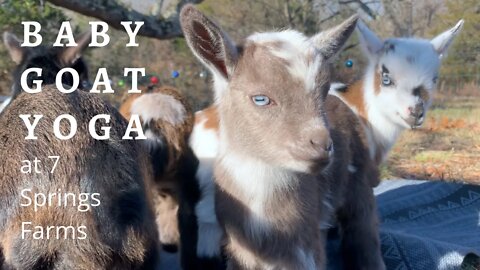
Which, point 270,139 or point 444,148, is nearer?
point 270,139

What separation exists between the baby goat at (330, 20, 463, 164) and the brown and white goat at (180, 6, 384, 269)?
169 centimetres

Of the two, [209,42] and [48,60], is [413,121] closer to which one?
[209,42]

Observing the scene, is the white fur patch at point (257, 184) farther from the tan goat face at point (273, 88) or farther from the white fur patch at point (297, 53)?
the white fur patch at point (297, 53)

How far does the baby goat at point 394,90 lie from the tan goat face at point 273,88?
1.84 meters

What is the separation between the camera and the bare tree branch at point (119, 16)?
830 cm

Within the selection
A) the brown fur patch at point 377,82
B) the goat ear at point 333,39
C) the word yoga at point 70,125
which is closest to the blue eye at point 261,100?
the goat ear at point 333,39

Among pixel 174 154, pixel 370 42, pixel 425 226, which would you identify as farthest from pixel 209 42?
pixel 425 226

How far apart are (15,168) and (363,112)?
3.43 m

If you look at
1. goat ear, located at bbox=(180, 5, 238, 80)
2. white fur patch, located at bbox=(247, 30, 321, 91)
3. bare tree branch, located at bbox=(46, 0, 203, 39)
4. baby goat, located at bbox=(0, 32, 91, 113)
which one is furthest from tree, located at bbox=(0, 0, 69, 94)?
white fur patch, located at bbox=(247, 30, 321, 91)

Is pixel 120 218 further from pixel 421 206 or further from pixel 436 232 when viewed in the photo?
pixel 421 206

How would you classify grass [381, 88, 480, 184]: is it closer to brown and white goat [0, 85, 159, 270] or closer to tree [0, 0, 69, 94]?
tree [0, 0, 69, 94]

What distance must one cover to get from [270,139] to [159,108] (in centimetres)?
125

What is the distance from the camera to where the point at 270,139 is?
3.07m

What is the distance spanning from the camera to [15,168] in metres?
2.39
